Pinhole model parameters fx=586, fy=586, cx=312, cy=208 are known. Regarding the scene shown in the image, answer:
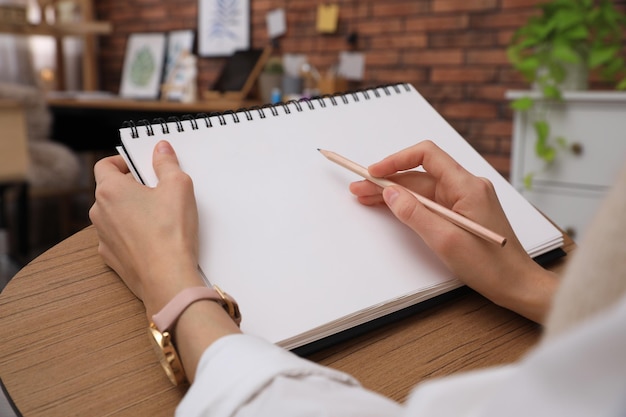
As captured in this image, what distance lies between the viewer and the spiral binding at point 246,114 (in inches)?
22.6

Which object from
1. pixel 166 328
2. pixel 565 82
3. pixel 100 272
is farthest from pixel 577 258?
pixel 565 82

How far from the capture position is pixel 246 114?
0.64 m

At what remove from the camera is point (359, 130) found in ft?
2.23

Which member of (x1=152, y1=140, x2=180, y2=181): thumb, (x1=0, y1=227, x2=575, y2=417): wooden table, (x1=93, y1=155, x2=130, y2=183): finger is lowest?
(x1=0, y1=227, x2=575, y2=417): wooden table

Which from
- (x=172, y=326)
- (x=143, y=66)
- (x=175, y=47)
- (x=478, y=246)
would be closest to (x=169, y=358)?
(x=172, y=326)

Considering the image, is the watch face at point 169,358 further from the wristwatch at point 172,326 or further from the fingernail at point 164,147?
the fingernail at point 164,147

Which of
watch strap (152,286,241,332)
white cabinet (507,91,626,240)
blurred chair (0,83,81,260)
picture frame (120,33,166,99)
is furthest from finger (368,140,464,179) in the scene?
picture frame (120,33,166,99)

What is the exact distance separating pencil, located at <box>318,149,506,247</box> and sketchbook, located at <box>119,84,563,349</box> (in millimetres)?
19

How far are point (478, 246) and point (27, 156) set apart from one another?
97.1 inches

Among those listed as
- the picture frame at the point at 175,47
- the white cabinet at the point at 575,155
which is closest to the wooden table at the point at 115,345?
the white cabinet at the point at 575,155

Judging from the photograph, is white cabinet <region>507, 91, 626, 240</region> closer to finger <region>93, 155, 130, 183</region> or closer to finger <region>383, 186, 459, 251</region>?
finger <region>383, 186, 459, 251</region>

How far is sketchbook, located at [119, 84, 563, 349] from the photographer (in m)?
0.50

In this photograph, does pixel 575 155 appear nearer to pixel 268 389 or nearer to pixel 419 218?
pixel 419 218

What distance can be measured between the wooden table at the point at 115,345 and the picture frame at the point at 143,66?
3.12 m
